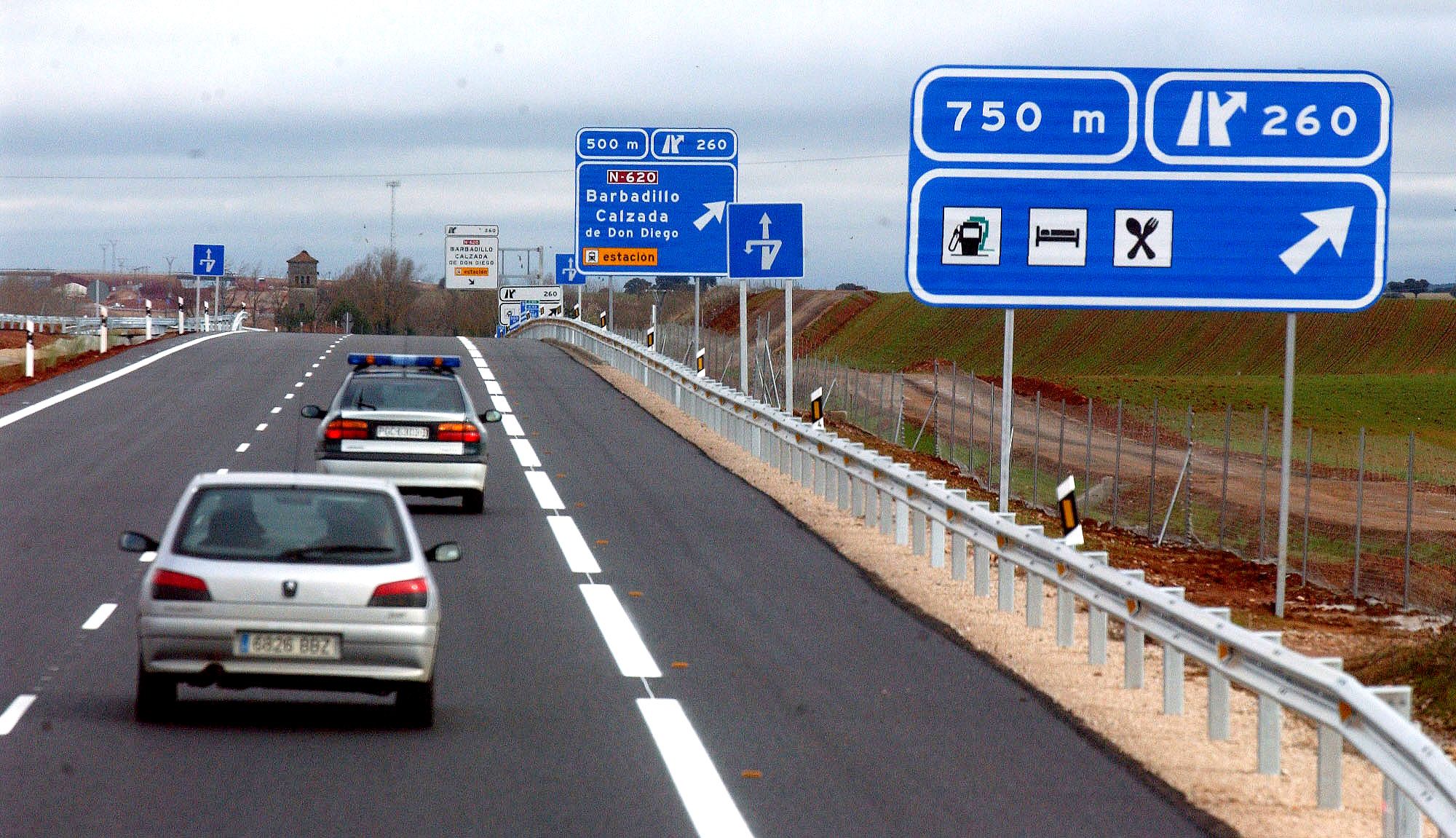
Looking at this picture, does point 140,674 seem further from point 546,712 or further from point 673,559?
point 673,559

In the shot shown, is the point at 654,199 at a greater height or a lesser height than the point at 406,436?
greater

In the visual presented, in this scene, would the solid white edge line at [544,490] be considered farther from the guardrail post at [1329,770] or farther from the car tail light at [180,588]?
the guardrail post at [1329,770]

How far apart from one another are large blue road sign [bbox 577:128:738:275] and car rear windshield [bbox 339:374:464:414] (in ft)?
52.9

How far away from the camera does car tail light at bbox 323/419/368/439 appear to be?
21.2 meters

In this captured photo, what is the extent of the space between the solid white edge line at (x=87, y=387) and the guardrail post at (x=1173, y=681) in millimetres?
25086

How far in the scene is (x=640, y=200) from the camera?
38.6 m

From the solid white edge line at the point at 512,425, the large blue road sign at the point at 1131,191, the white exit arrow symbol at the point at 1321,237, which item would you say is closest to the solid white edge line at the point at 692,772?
the large blue road sign at the point at 1131,191

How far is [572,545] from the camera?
63.7 feet

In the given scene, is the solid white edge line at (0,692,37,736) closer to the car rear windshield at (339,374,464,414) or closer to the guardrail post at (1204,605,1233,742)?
the guardrail post at (1204,605,1233,742)

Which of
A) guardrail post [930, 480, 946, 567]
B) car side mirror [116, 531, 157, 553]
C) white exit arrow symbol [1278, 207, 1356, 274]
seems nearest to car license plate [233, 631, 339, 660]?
car side mirror [116, 531, 157, 553]

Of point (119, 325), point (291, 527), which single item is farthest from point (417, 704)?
point (119, 325)

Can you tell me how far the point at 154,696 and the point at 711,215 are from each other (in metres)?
28.8

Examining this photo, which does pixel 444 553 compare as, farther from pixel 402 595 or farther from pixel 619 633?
pixel 619 633

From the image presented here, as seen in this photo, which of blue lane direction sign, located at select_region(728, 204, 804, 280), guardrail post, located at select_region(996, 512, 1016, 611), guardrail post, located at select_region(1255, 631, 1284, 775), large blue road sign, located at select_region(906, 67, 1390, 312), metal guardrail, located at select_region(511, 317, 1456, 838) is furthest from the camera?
blue lane direction sign, located at select_region(728, 204, 804, 280)
